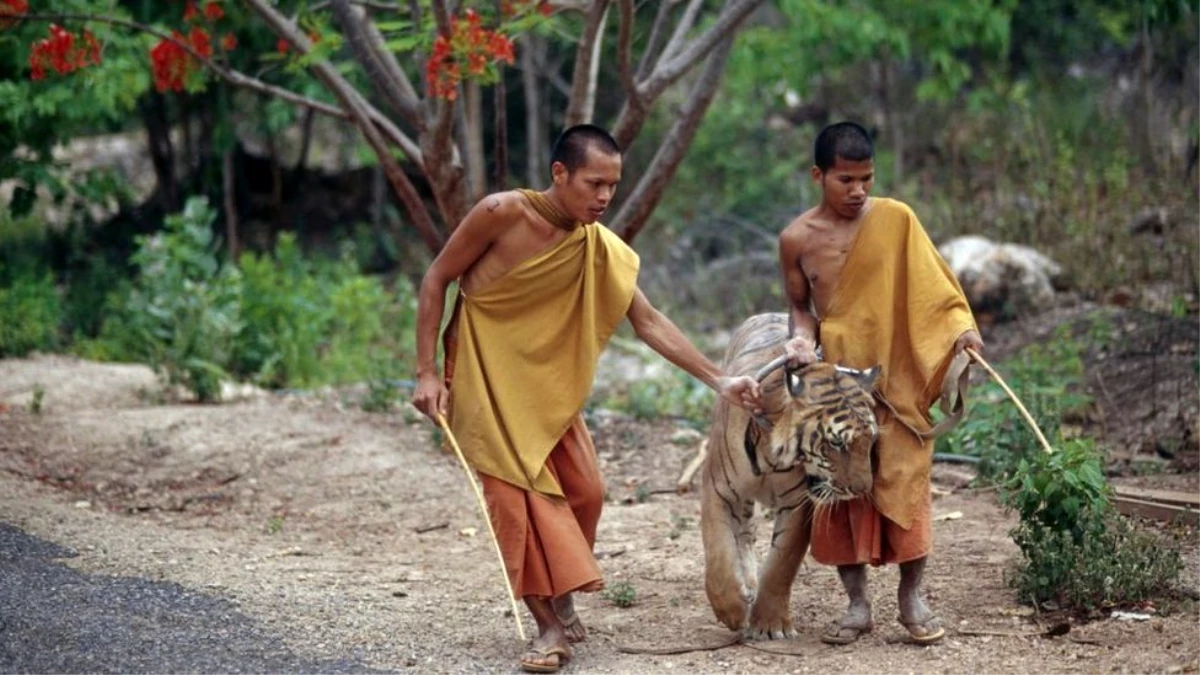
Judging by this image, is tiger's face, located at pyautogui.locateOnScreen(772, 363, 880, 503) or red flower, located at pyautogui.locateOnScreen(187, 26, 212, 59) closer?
tiger's face, located at pyautogui.locateOnScreen(772, 363, 880, 503)

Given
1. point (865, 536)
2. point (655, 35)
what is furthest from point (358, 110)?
point (865, 536)

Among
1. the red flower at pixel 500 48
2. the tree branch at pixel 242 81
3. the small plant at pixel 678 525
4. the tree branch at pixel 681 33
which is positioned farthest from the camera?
the tree branch at pixel 681 33

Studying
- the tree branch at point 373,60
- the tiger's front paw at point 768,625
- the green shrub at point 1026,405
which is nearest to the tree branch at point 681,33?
the tree branch at point 373,60

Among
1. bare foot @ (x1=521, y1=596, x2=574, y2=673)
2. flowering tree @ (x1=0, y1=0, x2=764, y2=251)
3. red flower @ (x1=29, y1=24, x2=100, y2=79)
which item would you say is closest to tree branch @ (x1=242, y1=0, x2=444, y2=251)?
flowering tree @ (x1=0, y1=0, x2=764, y2=251)

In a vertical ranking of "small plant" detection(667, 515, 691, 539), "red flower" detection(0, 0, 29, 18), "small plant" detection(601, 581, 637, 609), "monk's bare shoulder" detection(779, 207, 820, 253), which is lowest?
"small plant" detection(601, 581, 637, 609)

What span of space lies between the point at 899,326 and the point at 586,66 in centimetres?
312

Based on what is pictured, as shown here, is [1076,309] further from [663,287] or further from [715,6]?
[715,6]

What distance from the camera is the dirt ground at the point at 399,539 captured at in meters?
5.53

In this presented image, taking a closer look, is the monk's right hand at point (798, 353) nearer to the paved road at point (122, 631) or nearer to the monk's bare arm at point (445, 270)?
the monk's bare arm at point (445, 270)

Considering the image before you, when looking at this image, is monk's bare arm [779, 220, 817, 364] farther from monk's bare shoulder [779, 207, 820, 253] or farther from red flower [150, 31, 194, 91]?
red flower [150, 31, 194, 91]

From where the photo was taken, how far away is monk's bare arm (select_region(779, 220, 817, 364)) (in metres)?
5.56

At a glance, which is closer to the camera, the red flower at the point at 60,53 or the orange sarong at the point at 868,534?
the orange sarong at the point at 868,534

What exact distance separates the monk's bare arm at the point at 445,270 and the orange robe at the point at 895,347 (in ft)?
3.96

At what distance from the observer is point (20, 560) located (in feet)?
22.1
